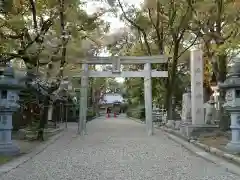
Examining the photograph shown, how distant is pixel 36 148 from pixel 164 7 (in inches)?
581

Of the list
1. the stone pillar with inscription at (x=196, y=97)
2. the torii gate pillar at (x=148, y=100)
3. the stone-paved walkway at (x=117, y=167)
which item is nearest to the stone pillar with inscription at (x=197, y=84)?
the stone pillar with inscription at (x=196, y=97)

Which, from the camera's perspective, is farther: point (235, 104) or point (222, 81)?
point (222, 81)

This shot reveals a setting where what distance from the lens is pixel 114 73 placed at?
2150cm

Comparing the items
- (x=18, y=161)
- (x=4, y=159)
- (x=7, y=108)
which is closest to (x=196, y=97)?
(x=7, y=108)

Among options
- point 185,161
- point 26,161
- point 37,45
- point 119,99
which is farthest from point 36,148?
point 119,99

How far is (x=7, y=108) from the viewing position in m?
10.8

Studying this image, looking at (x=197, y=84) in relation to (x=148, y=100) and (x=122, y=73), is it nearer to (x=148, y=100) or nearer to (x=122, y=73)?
(x=148, y=100)

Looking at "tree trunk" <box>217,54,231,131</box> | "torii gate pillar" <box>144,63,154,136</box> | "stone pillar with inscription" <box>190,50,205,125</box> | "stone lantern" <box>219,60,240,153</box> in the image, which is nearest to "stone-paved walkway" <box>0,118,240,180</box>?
"stone lantern" <box>219,60,240,153</box>

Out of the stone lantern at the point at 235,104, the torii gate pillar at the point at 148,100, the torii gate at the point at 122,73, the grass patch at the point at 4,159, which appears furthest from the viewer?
the torii gate at the point at 122,73

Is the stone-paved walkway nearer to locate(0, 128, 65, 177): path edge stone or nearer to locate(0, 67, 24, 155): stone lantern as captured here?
locate(0, 128, 65, 177): path edge stone

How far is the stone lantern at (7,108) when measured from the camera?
10.7m

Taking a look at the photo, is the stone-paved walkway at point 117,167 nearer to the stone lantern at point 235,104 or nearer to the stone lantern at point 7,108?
the stone lantern at point 7,108

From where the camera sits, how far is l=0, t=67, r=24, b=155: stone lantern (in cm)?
1069

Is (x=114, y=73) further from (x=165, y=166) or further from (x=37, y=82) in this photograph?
(x=165, y=166)
